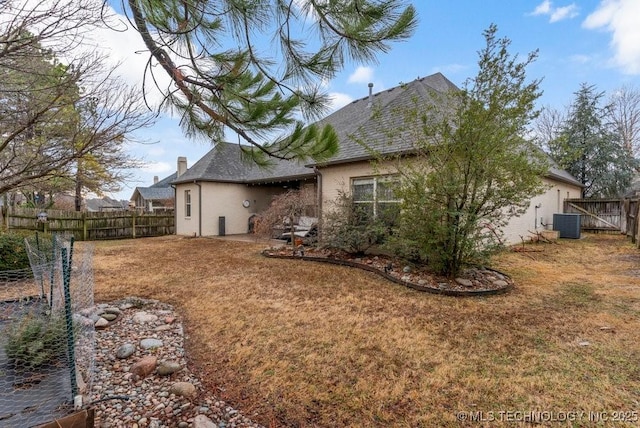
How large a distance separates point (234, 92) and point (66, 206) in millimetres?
24296

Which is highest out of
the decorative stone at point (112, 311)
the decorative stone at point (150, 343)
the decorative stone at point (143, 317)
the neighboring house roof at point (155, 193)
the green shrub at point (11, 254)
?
the neighboring house roof at point (155, 193)

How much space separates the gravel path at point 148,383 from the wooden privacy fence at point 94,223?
10609 millimetres

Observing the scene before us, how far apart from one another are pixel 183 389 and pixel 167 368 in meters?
0.41

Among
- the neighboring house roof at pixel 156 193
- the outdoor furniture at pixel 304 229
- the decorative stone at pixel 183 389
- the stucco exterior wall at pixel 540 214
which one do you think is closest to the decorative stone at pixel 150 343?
the decorative stone at pixel 183 389

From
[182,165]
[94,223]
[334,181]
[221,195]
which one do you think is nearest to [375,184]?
[334,181]

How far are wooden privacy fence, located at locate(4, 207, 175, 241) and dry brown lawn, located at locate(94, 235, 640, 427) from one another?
8298 millimetres

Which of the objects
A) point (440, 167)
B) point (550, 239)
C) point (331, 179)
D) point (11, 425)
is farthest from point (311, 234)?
point (550, 239)

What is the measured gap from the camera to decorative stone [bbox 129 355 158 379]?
2638mm

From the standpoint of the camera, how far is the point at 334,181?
875 centimetres

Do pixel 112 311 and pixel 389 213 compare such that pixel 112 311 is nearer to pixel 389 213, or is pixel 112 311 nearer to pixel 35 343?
pixel 35 343

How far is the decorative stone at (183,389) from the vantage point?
2345 mm

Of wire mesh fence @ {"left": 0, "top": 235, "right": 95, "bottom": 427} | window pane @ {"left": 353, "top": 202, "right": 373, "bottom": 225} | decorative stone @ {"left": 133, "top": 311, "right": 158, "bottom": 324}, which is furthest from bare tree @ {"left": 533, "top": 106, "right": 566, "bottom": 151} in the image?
wire mesh fence @ {"left": 0, "top": 235, "right": 95, "bottom": 427}

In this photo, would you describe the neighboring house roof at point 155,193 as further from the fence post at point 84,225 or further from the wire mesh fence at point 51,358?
the wire mesh fence at point 51,358

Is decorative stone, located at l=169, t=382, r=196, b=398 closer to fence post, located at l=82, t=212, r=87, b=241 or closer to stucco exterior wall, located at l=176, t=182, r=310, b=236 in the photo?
stucco exterior wall, located at l=176, t=182, r=310, b=236
